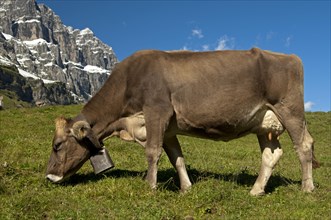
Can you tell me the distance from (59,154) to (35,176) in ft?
3.05

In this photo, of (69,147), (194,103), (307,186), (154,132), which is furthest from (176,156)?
(307,186)

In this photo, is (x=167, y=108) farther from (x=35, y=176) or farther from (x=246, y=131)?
(x=35, y=176)

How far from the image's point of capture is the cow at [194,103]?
32.3 ft

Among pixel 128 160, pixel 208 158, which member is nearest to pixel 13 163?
pixel 128 160

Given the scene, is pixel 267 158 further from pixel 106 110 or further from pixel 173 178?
pixel 106 110

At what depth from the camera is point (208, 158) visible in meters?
18.2

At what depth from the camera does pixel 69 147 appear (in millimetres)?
10289

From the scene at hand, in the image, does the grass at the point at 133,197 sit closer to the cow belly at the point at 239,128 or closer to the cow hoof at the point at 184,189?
the cow hoof at the point at 184,189

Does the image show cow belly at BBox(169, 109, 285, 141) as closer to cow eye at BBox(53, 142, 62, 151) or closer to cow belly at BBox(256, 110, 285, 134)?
cow belly at BBox(256, 110, 285, 134)

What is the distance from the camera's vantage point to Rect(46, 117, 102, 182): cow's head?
10.2m

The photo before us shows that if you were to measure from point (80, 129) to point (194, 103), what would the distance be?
287 cm

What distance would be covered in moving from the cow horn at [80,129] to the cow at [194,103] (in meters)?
0.02

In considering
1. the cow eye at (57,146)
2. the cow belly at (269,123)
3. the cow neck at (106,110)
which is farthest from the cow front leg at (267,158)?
the cow eye at (57,146)

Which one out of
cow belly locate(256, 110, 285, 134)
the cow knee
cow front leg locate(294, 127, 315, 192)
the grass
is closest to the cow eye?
the grass
